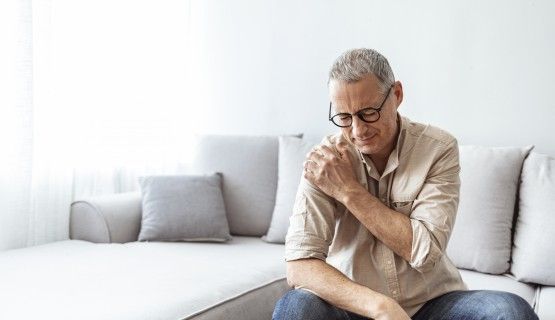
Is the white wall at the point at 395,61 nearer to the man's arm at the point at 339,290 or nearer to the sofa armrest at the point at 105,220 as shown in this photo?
the sofa armrest at the point at 105,220

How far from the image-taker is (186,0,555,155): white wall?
2.60 m

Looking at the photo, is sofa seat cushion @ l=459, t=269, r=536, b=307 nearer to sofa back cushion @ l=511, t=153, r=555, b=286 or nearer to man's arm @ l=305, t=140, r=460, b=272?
sofa back cushion @ l=511, t=153, r=555, b=286

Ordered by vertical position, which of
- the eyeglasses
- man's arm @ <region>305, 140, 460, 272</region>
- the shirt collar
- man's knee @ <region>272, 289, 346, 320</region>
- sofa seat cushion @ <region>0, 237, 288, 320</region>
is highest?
the eyeglasses

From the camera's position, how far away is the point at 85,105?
9.61 feet

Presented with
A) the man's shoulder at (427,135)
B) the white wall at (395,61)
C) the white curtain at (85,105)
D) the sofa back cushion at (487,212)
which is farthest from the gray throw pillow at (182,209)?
the man's shoulder at (427,135)

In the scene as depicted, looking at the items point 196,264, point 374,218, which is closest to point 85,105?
point 196,264

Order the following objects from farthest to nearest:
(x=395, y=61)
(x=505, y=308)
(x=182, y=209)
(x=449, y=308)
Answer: (x=395, y=61), (x=182, y=209), (x=449, y=308), (x=505, y=308)

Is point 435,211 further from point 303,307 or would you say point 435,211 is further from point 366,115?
point 303,307

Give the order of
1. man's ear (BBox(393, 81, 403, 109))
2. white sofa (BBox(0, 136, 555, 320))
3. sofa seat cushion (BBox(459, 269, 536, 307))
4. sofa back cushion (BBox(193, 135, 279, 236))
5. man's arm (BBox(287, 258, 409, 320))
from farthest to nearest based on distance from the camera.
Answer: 1. sofa back cushion (BBox(193, 135, 279, 236))
2. sofa seat cushion (BBox(459, 269, 536, 307))
3. white sofa (BBox(0, 136, 555, 320))
4. man's ear (BBox(393, 81, 403, 109))
5. man's arm (BBox(287, 258, 409, 320))

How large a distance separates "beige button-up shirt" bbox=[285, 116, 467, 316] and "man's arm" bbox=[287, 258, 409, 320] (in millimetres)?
35

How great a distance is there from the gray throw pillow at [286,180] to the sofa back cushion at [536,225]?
0.94 meters

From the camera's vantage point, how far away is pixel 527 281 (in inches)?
86.4

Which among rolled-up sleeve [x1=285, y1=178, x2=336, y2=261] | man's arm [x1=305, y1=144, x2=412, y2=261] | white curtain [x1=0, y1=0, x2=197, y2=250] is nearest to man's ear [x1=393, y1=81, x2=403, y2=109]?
man's arm [x1=305, y1=144, x2=412, y2=261]

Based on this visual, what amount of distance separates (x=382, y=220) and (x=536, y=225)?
95cm
